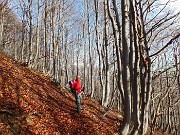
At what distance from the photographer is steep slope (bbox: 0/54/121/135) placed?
1097cm

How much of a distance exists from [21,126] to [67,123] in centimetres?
282

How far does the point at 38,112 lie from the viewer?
12461 millimetres

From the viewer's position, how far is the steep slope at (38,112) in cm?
1097

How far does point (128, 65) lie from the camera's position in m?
6.10

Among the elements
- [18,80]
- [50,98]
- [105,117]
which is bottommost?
[105,117]

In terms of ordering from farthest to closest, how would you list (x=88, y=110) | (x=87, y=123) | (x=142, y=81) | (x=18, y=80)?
(x=88, y=110) → (x=18, y=80) → (x=87, y=123) → (x=142, y=81)

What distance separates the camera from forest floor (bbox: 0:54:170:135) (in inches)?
A: 432

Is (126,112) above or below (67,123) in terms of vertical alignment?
above

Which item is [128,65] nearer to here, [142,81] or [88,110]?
[142,81]

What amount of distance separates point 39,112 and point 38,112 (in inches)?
3.3

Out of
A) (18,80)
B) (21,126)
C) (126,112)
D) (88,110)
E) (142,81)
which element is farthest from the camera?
(88,110)

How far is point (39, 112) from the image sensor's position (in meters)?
12.5

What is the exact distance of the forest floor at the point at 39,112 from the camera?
11.0 meters

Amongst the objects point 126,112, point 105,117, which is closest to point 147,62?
point 126,112
